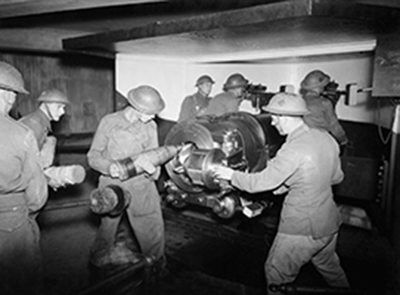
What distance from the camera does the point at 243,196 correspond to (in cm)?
296

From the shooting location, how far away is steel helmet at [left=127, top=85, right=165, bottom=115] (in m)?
2.94

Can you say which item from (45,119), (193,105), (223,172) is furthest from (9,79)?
(193,105)

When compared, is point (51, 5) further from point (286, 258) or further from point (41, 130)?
point (286, 258)

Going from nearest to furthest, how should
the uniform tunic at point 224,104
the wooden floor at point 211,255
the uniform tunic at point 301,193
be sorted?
the uniform tunic at point 301,193 < the wooden floor at point 211,255 < the uniform tunic at point 224,104

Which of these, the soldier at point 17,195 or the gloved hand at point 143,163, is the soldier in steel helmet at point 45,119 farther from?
the gloved hand at point 143,163

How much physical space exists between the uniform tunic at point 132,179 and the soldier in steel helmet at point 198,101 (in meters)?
1.85

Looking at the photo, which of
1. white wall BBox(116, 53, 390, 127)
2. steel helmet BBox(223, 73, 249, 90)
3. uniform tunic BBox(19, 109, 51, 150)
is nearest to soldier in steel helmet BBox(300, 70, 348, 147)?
white wall BBox(116, 53, 390, 127)

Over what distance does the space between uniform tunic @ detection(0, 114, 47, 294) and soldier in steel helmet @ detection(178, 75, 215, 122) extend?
2.77 metres

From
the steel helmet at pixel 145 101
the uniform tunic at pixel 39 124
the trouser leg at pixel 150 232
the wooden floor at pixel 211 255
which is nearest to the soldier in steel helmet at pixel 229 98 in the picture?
the wooden floor at pixel 211 255

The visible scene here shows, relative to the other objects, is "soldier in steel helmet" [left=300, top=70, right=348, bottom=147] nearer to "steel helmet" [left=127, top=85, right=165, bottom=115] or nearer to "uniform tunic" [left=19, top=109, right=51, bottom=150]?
"steel helmet" [left=127, top=85, right=165, bottom=115]

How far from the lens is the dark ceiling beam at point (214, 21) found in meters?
2.00

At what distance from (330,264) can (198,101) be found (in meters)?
2.93

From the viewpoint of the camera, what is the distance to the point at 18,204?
2.36 metres

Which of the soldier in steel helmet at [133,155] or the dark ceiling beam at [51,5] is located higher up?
the dark ceiling beam at [51,5]
